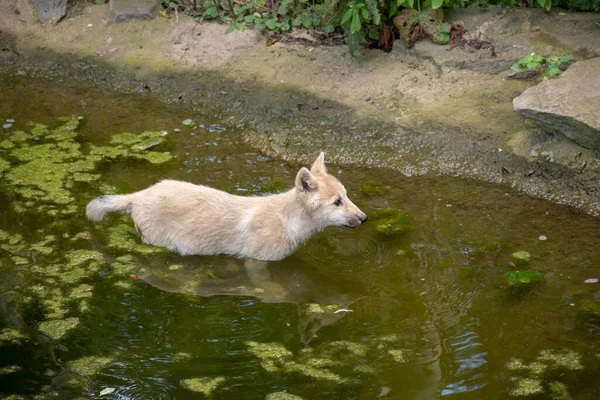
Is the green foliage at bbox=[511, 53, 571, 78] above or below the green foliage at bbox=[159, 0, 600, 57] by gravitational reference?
below

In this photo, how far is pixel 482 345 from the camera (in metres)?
5.33

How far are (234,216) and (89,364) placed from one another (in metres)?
1.94

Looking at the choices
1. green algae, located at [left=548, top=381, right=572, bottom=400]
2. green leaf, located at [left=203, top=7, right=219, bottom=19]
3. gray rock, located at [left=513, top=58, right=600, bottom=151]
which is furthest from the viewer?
green leaf, located at [left=203, top=7, right=219, bottom=19]

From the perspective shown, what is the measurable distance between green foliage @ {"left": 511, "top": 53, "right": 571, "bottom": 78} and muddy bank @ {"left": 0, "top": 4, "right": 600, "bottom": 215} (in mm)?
239

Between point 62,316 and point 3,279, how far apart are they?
2.50 feet

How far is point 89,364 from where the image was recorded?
5.11 metres

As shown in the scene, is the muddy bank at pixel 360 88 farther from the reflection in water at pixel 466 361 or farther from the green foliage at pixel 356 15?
the reflection in water at pixel 466 361

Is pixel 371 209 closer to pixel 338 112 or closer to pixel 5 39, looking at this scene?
pixel 338 112

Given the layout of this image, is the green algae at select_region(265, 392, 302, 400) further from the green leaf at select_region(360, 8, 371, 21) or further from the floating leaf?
the green leaf at select_region(360, 8, 371, 21)

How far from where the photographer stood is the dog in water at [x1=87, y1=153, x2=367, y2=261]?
639 cm

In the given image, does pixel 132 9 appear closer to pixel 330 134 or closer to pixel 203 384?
pixel 330 134

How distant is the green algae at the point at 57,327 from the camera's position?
5.43 meters

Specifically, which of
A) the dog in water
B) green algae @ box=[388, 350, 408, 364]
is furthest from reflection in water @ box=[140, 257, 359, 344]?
green algae @ box=[388, 350, 408, 364]

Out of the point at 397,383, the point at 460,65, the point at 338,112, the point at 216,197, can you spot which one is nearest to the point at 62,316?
the point at 216,197
